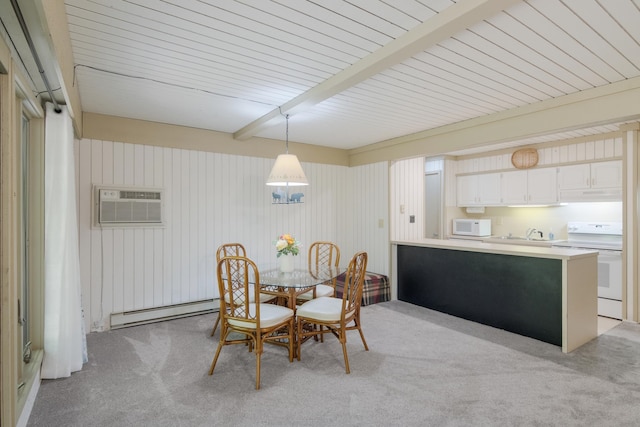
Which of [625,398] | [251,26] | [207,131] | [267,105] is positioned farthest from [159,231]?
[625,398]

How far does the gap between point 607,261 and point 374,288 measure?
9.25 ft

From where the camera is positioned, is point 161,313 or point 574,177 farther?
point 574,177

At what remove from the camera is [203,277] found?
4270 mm

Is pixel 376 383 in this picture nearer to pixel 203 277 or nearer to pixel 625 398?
pixel 625 398

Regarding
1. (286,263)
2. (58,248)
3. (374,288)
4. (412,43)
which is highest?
(412,43)

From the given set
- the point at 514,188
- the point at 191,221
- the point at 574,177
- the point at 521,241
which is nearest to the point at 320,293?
the point at 191,221

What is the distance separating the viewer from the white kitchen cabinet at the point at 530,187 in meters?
4.96

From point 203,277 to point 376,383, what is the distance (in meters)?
2.63

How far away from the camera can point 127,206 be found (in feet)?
12.3

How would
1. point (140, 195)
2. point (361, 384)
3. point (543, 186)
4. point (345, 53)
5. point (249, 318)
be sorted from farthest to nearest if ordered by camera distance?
point (543, 186), point (140, 195), point (249, 318), point (361, 384), point (345, 53)

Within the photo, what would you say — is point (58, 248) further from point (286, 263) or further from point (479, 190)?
point (479, 190)

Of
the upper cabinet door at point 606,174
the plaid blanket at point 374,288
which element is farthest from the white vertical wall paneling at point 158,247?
the upper cabinet door at point 606,174

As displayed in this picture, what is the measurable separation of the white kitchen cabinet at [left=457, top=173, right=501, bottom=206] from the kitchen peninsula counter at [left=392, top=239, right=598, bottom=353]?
195 centimetres

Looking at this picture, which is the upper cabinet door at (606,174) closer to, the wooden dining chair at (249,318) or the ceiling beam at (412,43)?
the ceiling beam at (412,43)
